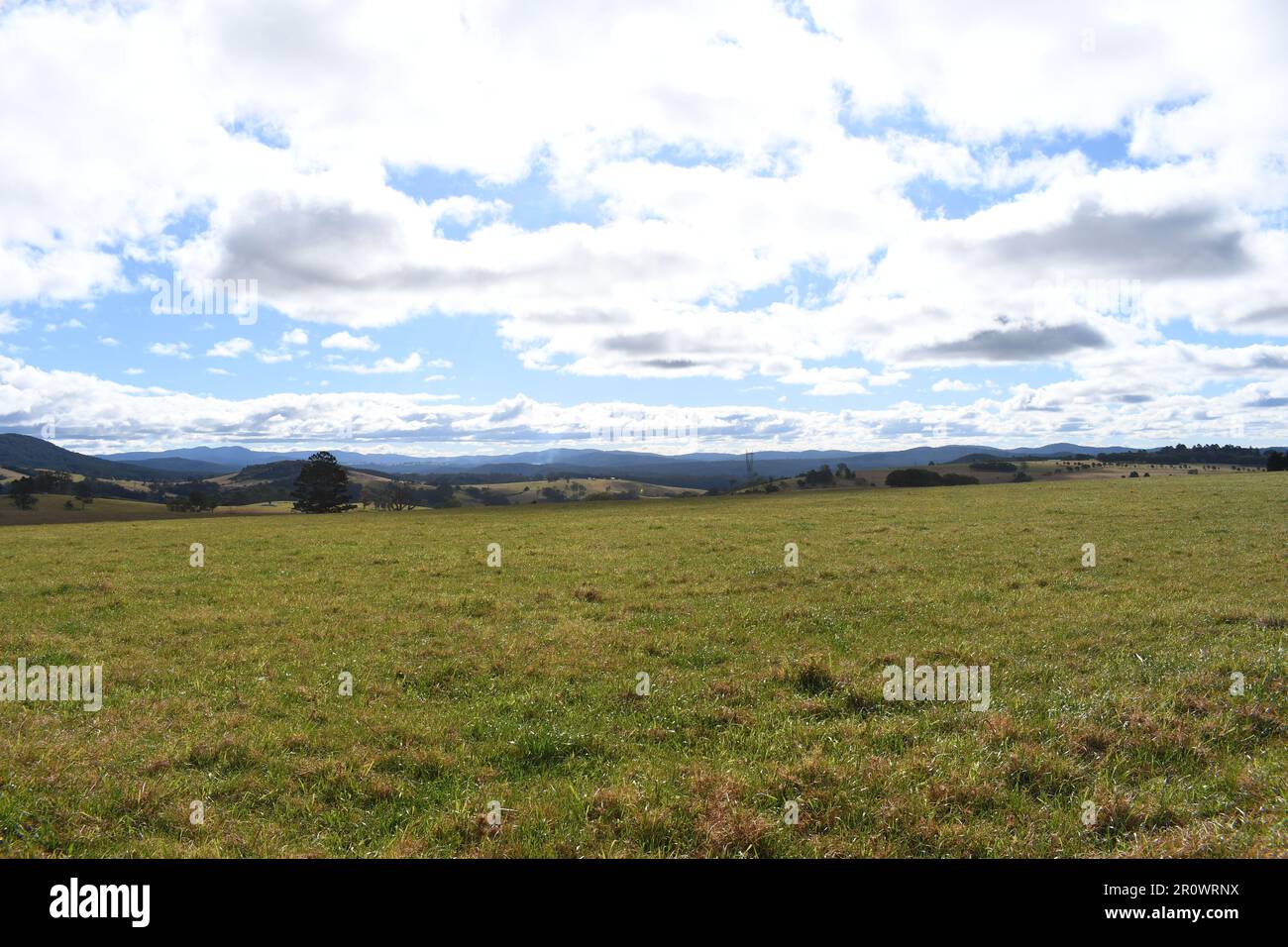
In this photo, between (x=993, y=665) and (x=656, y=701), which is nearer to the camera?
(x=656, y=701)

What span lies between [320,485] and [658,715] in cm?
12161

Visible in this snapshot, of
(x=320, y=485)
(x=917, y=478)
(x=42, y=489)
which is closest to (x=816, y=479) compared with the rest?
(x=917, y=478)

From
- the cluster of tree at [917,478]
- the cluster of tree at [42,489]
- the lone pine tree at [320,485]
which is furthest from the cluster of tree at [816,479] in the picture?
the cluster of tree at [42,489]

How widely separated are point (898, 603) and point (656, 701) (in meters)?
9.65

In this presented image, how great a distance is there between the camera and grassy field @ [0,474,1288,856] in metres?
6.95

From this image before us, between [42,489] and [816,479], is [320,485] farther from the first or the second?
[42,489]

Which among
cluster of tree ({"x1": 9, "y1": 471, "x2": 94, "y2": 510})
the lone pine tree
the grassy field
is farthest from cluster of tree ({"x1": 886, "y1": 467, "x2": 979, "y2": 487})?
cluster of tree ({"x1": 9, "y1": 471, "x2": 94, "y2": 510})

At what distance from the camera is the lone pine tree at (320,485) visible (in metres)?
116

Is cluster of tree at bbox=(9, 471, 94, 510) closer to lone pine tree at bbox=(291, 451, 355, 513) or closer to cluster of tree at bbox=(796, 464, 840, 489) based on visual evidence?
lone pine tree at bbox=(291, 451, 355, 513)
